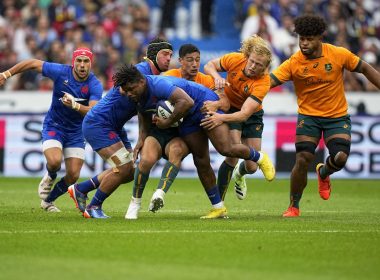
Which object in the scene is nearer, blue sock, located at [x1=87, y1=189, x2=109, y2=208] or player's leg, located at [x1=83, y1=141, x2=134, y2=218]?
player's leg, located at [x1=83, y1=141, x2=134, y2=218]

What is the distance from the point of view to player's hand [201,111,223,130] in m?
13.4

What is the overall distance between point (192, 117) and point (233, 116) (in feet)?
1.81

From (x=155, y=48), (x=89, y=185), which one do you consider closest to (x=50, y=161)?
(x=89, y=185)

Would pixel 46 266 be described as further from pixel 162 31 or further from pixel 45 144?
pixel 162 31

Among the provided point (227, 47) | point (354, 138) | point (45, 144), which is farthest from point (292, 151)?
point (45, 144)

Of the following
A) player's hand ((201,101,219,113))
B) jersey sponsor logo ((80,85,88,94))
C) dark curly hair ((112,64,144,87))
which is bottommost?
player's hand ((201,101,219,113))

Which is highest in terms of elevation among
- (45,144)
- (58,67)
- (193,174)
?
(58,67)

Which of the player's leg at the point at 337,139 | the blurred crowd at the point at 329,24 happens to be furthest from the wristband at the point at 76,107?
the blurred crowd at the point at 329,24

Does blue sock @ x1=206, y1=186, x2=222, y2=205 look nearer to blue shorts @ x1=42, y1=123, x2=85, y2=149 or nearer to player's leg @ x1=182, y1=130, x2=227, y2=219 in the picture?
player's leg @ x1=182, y1=130, x2=227, y2=219

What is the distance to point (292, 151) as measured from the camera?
2483cm

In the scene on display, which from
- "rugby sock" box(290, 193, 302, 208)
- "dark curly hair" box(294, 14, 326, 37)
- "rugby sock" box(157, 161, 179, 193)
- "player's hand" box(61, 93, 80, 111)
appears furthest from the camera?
"rugby sock" box(290, 193, 302, 208)

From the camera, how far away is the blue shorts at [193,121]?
13.5 m

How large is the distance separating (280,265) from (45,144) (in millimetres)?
6777

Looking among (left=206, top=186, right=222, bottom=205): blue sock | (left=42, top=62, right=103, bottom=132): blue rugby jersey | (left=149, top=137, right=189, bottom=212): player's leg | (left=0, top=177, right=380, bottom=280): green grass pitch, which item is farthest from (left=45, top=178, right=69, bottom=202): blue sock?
(left=206, top=186, right=222, bottom=205): blue sock
